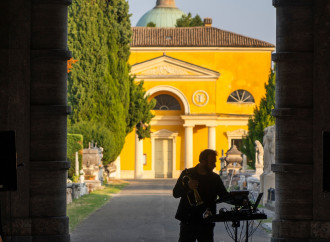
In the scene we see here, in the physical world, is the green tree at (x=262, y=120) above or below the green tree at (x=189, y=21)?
below

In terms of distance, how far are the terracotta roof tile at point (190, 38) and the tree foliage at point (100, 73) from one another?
18.3 meters

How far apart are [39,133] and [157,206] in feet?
40.9

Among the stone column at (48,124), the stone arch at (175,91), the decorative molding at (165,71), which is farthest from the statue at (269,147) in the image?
the decorative molding at (165,71)

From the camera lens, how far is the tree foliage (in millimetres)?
35219

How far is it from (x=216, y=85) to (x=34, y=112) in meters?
46.5

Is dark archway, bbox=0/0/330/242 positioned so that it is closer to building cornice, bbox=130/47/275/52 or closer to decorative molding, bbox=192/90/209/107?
decorative molding, bbox=192/90/209/107

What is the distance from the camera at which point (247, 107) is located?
5622 cm

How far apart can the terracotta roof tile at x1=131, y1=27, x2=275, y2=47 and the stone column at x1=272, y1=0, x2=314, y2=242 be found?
153 feet

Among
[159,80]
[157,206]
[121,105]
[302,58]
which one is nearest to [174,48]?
[159,80]

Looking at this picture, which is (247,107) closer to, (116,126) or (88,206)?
(116,126)

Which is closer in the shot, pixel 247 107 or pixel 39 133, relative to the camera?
pixel 39 133

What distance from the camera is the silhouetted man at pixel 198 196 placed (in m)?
8.48

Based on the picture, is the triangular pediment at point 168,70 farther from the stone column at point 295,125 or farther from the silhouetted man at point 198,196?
the silhouetted man at point 198,196

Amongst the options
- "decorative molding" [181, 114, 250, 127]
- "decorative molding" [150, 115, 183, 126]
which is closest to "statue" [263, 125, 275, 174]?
"decorative molding" [181, 114, 250, 127]
